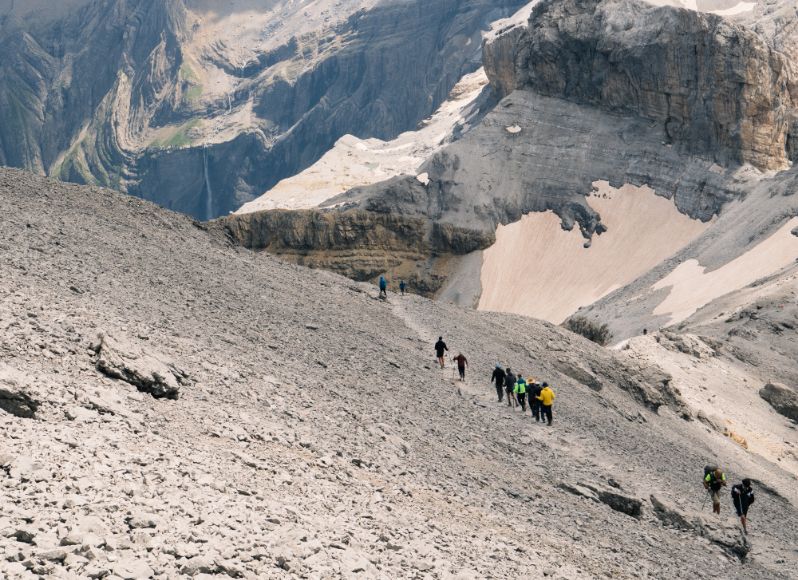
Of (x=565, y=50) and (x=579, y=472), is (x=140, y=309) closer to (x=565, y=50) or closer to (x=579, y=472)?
(x=579, y=472)

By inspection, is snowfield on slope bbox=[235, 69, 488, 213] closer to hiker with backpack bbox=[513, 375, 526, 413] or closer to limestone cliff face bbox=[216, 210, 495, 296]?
limestone cliff face bbox=[216, 210, 495, 296]

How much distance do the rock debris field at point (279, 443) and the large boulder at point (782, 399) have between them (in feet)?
26.4

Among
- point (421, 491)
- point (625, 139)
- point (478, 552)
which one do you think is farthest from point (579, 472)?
point (625, 139)

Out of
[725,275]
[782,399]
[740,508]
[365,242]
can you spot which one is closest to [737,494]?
[740,508]

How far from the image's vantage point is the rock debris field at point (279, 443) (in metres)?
14.1

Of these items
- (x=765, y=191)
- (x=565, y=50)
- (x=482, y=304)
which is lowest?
(x=482, y=304)

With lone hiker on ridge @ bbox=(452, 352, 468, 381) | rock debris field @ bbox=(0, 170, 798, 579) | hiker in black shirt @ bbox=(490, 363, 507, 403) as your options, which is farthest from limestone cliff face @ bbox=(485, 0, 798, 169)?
hiker in black shirt @ bbox=(490, 363, 507, 403)

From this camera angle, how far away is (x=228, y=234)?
47.1 m

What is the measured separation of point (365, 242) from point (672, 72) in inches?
1819

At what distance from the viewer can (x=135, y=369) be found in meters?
20.3

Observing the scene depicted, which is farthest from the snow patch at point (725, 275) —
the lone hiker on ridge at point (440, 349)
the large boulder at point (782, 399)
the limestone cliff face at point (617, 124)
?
the lone hiker on ridge at point (440, 349)

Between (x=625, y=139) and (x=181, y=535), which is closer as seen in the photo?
(x=181, y=535)

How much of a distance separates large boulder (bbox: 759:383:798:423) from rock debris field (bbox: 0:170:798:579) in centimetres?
805

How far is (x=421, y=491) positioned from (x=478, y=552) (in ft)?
10.5
